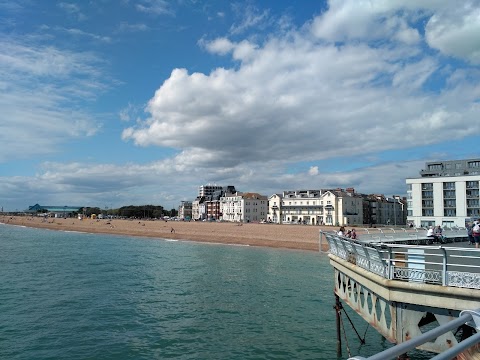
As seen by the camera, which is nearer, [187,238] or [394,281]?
[394,281]

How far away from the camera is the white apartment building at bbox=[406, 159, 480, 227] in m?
100

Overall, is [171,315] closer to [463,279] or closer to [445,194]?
[463,279]

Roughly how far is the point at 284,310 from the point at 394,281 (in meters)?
14.3

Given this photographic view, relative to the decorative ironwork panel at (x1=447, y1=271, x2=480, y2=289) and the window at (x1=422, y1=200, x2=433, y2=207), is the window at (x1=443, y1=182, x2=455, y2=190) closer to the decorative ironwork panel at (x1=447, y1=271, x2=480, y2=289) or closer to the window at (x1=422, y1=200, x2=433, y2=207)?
the window at (x1=422, y1=200, x2=433, y2=207)

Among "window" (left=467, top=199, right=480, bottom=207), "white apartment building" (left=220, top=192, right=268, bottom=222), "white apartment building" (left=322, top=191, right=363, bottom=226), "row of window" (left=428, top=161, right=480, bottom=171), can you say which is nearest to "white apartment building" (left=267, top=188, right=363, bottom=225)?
"white apartment building" (left=322, top=191, right=363, bottom=226)

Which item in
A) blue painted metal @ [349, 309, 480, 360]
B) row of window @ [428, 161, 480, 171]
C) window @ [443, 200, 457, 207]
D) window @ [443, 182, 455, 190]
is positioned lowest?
blue painted metal @ [349, 309, 480, 360]

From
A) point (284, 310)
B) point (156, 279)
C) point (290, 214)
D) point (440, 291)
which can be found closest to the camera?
point (440, 291)

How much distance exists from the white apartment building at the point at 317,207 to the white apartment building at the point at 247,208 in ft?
68.0

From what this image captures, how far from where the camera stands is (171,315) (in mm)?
23250

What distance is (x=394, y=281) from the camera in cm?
1107

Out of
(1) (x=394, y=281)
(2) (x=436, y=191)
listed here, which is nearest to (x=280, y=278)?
(1) (x=394, y=281)

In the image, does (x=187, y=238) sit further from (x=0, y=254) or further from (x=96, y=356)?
(x=96, y=356)

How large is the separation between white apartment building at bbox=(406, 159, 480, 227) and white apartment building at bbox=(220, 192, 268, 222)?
8303 centimetres

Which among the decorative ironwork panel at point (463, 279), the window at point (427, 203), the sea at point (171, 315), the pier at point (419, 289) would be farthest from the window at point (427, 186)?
the decorative ironwork panel at point (463, 279)
